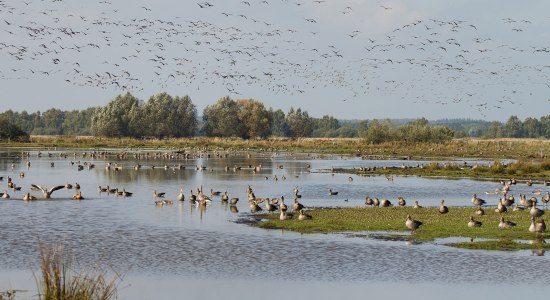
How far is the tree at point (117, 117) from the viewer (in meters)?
186

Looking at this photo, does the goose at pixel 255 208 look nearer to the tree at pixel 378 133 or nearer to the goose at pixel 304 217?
the goose at pixel 304 217

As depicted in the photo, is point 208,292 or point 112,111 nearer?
point 208,292

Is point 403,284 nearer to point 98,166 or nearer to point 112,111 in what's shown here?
point 98,166

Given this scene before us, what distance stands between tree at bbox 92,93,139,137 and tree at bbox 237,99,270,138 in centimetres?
2374

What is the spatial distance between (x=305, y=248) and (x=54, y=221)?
15.7 m

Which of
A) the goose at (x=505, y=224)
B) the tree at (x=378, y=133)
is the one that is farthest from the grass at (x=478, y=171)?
the tree at (x=378, y=133)

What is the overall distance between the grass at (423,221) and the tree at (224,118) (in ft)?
478

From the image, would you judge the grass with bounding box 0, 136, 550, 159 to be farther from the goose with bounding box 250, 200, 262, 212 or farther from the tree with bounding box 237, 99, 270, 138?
the goose with bounding box 250, 200, 262, 212

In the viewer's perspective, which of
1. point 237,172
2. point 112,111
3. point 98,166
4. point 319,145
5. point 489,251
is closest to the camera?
point 489,251

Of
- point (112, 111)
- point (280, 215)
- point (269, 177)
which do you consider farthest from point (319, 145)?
point (280, 215)

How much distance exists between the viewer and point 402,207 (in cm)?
4881

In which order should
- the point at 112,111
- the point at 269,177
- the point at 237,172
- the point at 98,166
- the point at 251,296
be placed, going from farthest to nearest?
the point at 112,111 → the point at 98,166 → the point at 237,172 → the point at 269,177 → the point at 251,296

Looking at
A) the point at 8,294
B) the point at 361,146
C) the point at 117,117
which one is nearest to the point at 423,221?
the point at 8,294

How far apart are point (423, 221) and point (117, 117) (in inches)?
5971
